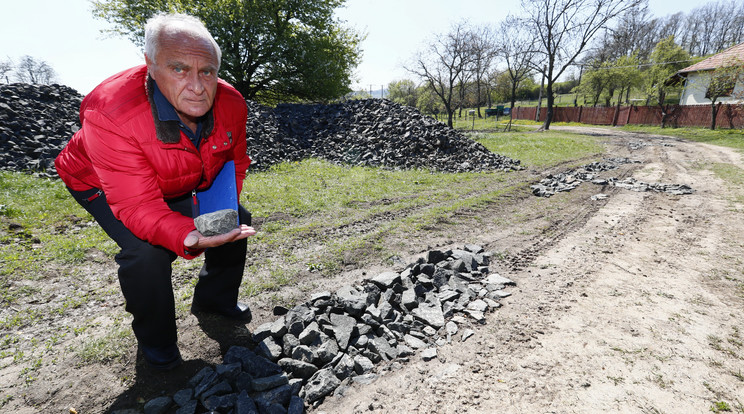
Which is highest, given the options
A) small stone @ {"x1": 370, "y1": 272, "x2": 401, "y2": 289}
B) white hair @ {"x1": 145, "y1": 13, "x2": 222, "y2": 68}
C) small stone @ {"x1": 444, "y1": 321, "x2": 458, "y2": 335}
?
white hair @ {"x1": 145, "y1": 13, "x2": 222, "y2": 68}

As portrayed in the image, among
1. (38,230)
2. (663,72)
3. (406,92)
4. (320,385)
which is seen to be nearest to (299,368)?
(320,385)

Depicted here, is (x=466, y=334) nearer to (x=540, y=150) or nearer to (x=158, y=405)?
(x=158, y=405)

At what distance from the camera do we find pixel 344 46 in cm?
2359

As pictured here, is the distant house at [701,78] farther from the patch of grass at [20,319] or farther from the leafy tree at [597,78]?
the patch of grass at [20,319]

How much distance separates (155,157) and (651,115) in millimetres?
36161

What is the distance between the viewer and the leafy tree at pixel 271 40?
18.5m

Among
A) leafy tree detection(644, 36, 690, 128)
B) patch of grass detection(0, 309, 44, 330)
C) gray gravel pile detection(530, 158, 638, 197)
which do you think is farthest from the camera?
leafy tree detection(644, 36, 690, 128)

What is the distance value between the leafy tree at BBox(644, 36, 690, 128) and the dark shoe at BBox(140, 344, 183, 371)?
3386 cm

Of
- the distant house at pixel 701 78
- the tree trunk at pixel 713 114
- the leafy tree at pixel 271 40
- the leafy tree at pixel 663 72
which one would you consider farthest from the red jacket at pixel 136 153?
the distant house at pixel 701 78

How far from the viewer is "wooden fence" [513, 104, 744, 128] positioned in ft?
72.6

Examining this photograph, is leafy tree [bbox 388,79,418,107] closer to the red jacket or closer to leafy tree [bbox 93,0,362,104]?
leafy tree [bbox 93,0,362,104]

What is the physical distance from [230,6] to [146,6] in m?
5.62

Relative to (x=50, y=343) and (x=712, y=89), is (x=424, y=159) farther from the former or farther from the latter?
(x=712, y=89)

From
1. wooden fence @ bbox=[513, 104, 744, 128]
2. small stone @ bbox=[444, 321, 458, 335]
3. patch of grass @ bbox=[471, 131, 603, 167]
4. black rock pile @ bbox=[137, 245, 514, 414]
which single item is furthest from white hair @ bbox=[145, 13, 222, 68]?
wooden fence @ bbox=[513, 104, 744, 128]
